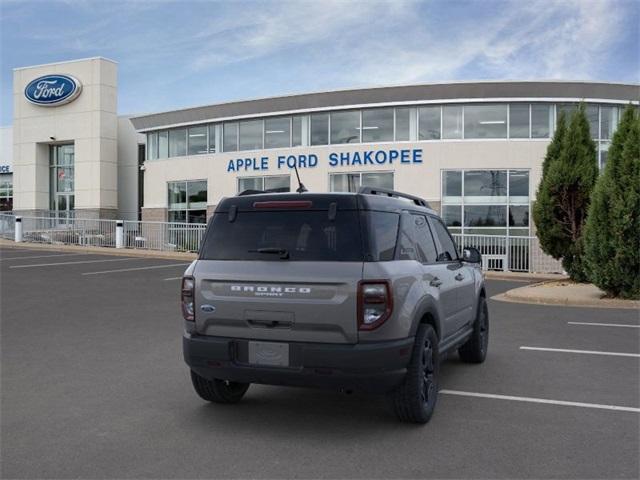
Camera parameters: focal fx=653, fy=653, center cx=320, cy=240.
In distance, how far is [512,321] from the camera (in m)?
10.5

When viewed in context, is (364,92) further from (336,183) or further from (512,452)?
(512,452)

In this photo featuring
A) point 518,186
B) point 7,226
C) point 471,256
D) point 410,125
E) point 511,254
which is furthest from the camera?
point 7,226

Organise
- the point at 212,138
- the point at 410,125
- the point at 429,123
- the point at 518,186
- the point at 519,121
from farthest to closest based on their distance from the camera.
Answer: the point at 212,138 → the point at 410,125 → the point at 429,123 → the point at 519,121 → the point at 518,186

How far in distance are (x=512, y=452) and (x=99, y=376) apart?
404cm

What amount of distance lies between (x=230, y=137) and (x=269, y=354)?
85.6 feet

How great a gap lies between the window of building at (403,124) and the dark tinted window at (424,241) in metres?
20.3

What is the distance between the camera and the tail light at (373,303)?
4473mm

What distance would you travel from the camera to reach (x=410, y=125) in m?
25.8

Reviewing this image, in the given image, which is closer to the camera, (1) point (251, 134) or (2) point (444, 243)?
(2) point (444, 243)

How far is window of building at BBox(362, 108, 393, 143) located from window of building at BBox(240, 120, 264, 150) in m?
5.03

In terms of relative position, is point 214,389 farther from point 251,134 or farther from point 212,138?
point 212,138

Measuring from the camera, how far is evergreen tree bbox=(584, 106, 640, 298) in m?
12.5

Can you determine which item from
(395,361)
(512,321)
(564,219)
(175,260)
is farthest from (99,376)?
(175,260)

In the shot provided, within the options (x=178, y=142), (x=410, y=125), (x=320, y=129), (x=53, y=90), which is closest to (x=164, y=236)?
(x=178, y=142)
